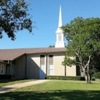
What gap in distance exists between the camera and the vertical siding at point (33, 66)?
44.5 m

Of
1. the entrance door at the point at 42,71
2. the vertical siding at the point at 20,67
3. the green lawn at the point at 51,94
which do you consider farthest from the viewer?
the vertical siding at the point at 20,67

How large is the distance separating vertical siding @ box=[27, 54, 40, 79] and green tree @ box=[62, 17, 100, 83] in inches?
479

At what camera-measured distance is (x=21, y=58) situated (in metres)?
45.1

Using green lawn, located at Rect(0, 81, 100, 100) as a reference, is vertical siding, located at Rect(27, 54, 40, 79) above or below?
above

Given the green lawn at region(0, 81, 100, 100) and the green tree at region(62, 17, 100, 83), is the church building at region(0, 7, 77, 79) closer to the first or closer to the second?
the green tree at region(62, 17, 100, 83)

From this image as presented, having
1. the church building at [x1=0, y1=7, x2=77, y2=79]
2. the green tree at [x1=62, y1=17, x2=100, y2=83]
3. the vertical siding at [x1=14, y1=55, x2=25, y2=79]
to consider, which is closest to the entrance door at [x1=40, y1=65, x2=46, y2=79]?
the church building at [x1=0, y1=7, x2=77, y2=79]

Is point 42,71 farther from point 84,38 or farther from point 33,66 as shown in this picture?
point 84,38

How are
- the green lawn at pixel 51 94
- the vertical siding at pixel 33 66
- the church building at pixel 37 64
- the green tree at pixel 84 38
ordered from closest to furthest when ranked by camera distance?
the green lawn at pixel 51 94
the green tree at pixel 84 38
the church building at pixel 37 64
the vertical siding at pixel 33 66

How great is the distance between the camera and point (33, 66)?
44906 mm

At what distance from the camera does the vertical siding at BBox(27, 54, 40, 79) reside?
44.5 meters

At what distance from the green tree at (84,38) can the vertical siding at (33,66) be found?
12158 millimetres

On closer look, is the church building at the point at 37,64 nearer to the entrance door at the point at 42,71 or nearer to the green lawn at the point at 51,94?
the entrance door at the point at 42,71

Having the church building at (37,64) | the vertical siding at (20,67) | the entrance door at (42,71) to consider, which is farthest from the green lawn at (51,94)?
the vertical siding at (20,67)

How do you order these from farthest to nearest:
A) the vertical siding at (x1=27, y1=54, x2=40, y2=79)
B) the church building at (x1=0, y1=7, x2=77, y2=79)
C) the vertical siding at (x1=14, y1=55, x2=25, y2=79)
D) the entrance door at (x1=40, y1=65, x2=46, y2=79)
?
1. the vertical siding at (x1=14, y1=55, x2=25, y2=79)
2. the vertical siding at (x1=27, y1=54, x2=40, y2=79)
3. the entrance door at (x1=40, y1=65, x2=46, y2=79)
4. the church building at (x1=0, y1=7, x2=77, y2=79)
